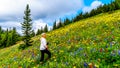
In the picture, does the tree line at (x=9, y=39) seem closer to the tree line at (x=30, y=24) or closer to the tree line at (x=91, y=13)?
the tree line at (x=30, y=24)

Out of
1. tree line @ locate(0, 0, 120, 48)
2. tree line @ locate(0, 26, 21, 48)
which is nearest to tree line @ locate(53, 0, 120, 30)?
tree line @ locate(0, 0, 120, 48)

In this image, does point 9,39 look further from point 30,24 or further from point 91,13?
point 30,24

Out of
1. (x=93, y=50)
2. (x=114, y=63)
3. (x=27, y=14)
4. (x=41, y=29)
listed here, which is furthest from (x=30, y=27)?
(x=41, y=29)

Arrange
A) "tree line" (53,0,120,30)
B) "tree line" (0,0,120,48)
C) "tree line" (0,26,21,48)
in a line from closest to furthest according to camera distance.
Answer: "tree line" (0,0,120,48) < "tree line" (53,0,120,30) < "tree line" (0,26,21,48)

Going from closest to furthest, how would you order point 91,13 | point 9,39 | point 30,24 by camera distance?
point 30,24
point 91,13
point 9,39

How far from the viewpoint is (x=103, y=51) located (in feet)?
58.2

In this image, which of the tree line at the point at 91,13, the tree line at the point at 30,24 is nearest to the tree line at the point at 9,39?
the tree line at the point at 30,24

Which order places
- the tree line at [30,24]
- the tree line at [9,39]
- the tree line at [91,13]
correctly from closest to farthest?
the tree line at [30,24] → the tree line at [91,13] → the tree line at [9,39]

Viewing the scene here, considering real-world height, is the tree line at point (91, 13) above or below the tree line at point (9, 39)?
above

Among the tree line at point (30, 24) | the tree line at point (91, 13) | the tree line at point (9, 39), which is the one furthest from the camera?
the tree line at point (9, 39)

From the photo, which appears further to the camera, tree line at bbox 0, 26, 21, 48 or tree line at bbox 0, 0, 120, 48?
tree line at bbox 0, 26, 21, 48

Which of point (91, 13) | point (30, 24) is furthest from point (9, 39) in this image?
point (30, 24)

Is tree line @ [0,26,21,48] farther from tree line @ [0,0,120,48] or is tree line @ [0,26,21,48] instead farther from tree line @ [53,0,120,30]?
tree line @ [53,0,120,30]

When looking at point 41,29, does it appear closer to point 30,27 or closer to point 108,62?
point 30,27
